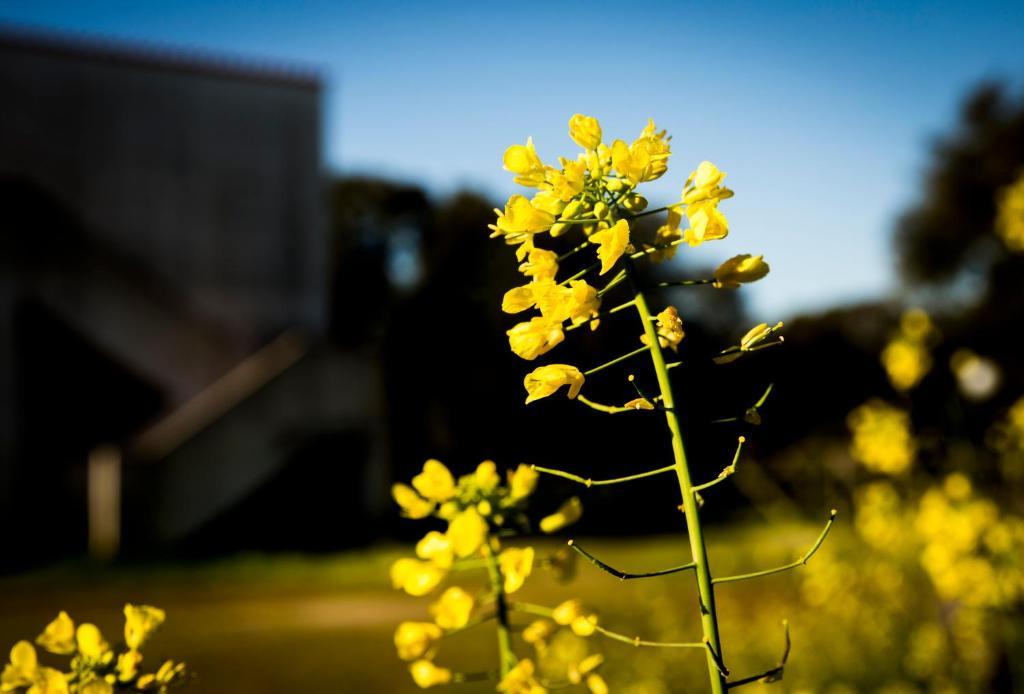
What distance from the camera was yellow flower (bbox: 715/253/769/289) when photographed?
937 mm

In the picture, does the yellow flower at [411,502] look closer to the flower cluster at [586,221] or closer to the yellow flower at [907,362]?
the flower cluster at [586,221]

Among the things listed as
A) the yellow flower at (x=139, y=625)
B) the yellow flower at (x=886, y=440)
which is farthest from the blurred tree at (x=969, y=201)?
the yellow flower at (x=139, y=625)

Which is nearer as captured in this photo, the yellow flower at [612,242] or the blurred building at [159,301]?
the yellow flower at [612,242]

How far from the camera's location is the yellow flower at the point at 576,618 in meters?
0.93

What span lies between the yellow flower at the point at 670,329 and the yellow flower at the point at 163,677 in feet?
1.86

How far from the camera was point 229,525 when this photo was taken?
11.1 metres

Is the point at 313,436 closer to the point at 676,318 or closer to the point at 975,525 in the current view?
the point at 975,525

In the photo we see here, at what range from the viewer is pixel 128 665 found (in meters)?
1.00

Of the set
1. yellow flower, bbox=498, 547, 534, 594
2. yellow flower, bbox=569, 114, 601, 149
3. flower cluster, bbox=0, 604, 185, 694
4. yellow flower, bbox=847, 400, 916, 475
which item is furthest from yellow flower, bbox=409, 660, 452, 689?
yellow flower, bbox=847, 400, 916, 475

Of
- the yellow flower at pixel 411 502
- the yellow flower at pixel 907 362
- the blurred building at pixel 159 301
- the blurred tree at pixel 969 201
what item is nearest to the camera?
the yellow flower at pixel 411 502

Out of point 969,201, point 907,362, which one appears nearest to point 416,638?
point 907,362

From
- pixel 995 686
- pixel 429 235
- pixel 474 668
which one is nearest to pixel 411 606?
pixel 474 668

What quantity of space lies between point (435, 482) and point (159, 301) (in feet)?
37.6

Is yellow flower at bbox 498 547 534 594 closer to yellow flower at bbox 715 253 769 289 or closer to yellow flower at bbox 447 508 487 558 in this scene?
yellow flower at bbox 447 508 487 558
